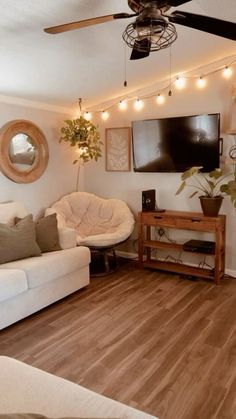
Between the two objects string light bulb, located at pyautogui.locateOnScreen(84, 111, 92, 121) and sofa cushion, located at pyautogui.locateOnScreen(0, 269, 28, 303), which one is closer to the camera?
sofa cushion, located at pyautogui.locateOnScreen(0, 269, 28, 303)

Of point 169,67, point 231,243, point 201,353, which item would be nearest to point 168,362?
point 201,353

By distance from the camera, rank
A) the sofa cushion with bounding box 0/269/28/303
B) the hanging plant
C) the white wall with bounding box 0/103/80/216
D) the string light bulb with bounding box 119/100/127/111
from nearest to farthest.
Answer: the sofa cushion with bounding box 0/269/28/303
the white wall with bounding box 0/103/80/216
the hanging plant
the string light bulb with bounding box 119/100/127/111

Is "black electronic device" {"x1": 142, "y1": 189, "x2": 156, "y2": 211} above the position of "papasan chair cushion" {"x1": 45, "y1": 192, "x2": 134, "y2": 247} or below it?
above

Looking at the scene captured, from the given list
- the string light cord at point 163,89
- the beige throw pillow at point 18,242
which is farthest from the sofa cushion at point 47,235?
the string light cord at point 163,89

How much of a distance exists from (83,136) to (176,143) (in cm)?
126

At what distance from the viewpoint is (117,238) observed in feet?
12.3

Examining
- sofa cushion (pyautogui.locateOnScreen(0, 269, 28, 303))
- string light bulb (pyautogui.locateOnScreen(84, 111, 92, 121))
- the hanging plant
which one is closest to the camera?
sofa cushion (pyautogui.locateOnScreen(0, 269, 28, 303))

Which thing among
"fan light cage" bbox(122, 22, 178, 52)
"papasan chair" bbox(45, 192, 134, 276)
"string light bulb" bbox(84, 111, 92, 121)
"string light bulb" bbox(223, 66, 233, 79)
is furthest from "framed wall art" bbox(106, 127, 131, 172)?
"fan light cage" bbox(122, 22, 178, 52)

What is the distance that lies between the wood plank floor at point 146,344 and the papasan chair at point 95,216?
29.6 inches

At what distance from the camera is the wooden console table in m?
3.50

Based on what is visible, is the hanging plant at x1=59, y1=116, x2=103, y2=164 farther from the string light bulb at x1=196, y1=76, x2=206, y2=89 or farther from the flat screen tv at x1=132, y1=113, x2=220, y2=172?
the string light bulb at x1=196, y1=76, x2=206, y2=89

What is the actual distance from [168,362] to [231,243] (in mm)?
2021

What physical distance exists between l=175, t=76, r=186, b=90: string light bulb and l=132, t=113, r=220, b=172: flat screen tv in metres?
0.42

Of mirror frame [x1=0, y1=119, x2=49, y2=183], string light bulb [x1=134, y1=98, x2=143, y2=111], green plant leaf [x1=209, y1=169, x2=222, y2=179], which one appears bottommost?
green plant leaf [x1=209, y1=169, x2=222, y2=179]
